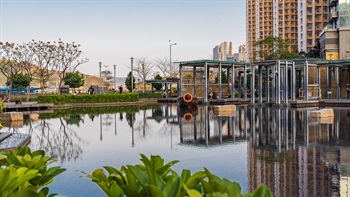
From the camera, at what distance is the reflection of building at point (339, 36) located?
4978 cm

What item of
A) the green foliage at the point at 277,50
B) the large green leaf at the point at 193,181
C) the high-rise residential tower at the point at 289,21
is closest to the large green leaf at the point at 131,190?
the large green leaf at the point at 193,181

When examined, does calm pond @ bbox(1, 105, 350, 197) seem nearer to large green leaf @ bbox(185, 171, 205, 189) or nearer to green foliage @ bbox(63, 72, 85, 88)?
large green leaf @ bbox(185, 171, 205, 189)

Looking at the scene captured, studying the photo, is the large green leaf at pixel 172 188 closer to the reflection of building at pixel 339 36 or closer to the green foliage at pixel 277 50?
the reflection of building at pixel 339 36

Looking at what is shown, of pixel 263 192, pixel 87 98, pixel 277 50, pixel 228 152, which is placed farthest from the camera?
pixel 277 50

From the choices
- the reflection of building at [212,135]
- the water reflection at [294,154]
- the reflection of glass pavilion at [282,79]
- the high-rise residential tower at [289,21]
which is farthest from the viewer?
the high-rise residential tower at [289,21]

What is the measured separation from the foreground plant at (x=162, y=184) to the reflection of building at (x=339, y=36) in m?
52.5

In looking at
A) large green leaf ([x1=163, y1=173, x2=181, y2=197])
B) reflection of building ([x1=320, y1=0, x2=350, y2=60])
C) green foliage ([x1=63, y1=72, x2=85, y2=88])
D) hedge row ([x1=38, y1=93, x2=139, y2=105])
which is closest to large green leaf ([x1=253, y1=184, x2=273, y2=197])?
large green leaf ([x1=163, y1=173, x2=181, y2=197])

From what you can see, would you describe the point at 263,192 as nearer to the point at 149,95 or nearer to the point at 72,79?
the point at 149,95

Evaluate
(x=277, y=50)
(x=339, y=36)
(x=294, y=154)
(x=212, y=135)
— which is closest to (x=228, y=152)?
(x=294, y=154)

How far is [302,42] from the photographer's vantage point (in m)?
91.0

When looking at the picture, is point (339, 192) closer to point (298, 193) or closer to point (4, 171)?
point (298, 193)

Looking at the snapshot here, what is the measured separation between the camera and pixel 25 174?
1936 millimetres

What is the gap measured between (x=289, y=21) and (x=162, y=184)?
4288 inches

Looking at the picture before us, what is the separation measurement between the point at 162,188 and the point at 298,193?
211 inches
